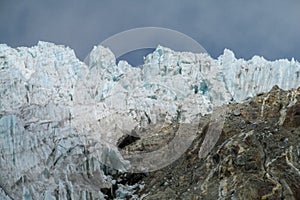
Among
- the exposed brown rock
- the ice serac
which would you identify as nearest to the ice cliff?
the ice serac

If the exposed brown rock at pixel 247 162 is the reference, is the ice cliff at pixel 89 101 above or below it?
above

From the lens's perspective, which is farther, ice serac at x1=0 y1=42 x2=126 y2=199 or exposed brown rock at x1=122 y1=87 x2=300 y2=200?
ice serac at x1=0 y1=42 x2=126 y2=199

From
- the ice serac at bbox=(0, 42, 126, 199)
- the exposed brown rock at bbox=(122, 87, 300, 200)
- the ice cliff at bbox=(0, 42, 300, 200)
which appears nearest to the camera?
the exposed brown rock at bbox=(122, 87, 300, 200)

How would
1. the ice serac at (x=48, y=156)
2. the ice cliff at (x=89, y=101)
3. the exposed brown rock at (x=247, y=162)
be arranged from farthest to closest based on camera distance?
the ice cliff at (x=89, y=101), the ice serac at (x=48, y=156), the exposed brown rock at (x=247, y=162)

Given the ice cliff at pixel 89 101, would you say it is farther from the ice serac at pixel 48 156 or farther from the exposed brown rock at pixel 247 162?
the exposed brown rock at pixel 247 162

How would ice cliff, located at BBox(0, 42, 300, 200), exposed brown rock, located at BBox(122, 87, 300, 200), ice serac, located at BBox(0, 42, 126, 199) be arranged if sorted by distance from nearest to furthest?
exposed brown rock, located at BBox(122, 87, 300, 200), ice serac, located at BBox(0, 42, 126, 199), ice cliff, located at BBox(0, 42, 300, 200)

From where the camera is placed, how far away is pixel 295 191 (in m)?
30.2

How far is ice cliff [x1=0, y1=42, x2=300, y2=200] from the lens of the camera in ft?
145

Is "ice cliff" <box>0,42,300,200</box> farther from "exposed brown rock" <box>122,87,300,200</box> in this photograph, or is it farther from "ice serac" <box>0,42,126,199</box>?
"exposed brown rock" <box>122,87,300,200</box>

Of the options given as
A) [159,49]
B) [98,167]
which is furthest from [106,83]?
[98,167]

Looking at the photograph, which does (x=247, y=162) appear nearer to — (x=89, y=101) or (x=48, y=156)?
(x=48, y=156)

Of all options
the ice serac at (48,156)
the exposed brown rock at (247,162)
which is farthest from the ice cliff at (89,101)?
the exposed brown rock at (247,162)

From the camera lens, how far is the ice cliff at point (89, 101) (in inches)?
1738

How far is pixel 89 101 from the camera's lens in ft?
275
